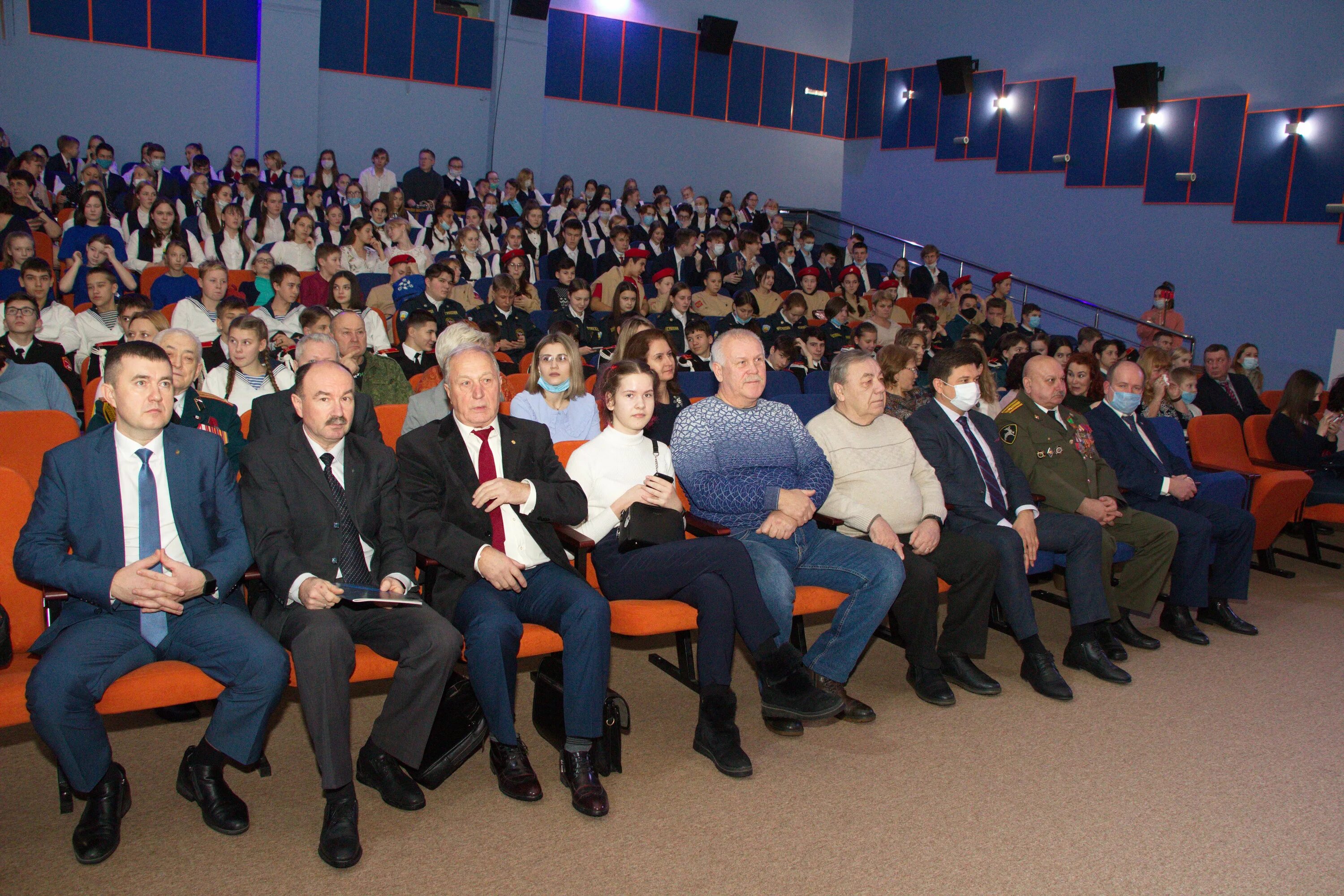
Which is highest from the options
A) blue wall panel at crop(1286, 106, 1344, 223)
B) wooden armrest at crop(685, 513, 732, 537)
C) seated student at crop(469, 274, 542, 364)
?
blue wall panel at crop(1286, 106, 1344, 223)

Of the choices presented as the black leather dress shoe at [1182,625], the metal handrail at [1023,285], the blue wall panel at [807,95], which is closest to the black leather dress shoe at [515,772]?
the black leather dress shoe at [1182,625]

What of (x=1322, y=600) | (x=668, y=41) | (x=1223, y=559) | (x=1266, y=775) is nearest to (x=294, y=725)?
(x=1266, y=775)

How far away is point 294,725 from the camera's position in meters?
2.86

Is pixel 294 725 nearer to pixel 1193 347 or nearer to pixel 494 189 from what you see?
pixel 494 189

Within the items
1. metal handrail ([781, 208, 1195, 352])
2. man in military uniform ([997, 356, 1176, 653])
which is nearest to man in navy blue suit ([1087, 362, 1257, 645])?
man in military uniform ([997, 356, 1176, 653])

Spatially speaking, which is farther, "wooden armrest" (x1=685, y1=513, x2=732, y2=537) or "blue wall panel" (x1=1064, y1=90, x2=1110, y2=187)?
"blue wall panel" (x1=1064, y1=90, x2=1110, y2=187)

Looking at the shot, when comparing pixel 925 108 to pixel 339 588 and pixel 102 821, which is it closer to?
pixel 339 588

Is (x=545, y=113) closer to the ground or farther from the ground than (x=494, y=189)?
farther from the ground

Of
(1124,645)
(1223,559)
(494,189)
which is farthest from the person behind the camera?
(494,189)

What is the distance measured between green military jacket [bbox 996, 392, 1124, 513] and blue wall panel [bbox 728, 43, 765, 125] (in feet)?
36.5

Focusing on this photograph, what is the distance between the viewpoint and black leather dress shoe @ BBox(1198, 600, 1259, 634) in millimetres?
3994

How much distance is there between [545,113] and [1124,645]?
35.3 ft

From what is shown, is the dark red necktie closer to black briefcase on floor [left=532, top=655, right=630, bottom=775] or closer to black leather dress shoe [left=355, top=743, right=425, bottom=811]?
black briefcase on floor [left=532, top=655, right=630, bottom=775]

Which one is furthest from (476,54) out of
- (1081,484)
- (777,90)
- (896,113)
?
(1081,484)
